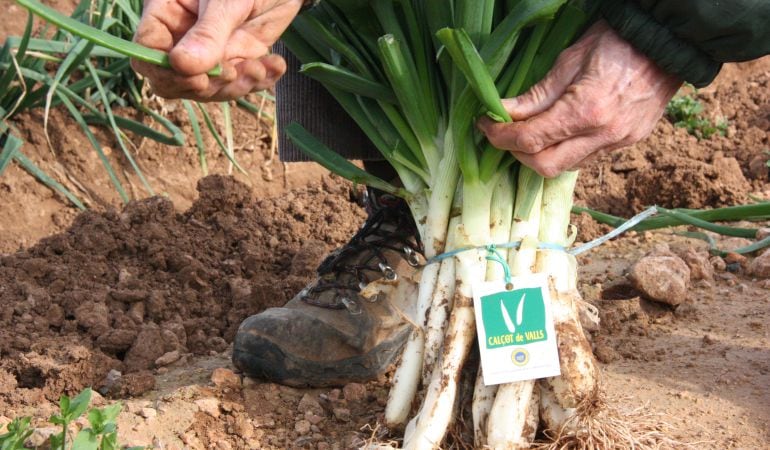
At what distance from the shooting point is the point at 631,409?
1.47 meters

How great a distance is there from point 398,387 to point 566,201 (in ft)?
1.30

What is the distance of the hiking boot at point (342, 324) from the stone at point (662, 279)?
1.74 ft

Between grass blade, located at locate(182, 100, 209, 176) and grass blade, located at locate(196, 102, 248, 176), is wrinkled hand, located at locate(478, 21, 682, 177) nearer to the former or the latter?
grass blade, located at locate(196, 102, 248, 176)

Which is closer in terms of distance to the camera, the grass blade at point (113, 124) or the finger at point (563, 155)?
the finger at point (563, 155)

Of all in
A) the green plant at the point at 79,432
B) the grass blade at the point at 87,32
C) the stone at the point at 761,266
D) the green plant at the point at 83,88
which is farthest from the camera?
the green plant at the point at 83,88

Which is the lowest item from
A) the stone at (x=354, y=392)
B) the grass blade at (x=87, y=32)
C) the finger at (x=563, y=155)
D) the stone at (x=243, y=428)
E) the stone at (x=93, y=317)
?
the stone at (x=243, y=428)

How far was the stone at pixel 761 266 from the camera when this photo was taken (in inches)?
82.8

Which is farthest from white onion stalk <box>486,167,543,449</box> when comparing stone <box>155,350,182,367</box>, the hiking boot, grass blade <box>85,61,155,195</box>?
grass blade <box>85,61,155,195</box>

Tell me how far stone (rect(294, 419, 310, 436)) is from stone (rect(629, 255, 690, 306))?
842mm

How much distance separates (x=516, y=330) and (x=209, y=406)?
547 millimetres

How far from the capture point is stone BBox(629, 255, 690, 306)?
6.24 ft

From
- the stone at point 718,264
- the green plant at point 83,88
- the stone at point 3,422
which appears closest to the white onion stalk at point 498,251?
the stone at point 3,422

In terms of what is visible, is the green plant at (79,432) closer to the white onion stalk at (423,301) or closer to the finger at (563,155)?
the white onion stalk at (423,301)

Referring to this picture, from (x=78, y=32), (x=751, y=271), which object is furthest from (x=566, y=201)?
(x=751, y=271)
